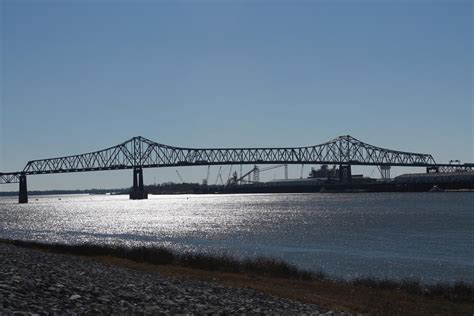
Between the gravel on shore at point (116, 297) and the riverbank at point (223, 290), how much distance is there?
0.03 m

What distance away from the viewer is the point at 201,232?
80125 millimetres

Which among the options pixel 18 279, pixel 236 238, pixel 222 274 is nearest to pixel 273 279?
pixel 222 274

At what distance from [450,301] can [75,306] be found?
1855 centimetres

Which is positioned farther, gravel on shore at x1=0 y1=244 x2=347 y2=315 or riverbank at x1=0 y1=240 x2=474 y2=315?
riverbank at x1=0 y1=240 x2=474 y2=315

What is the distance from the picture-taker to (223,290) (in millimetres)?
24797

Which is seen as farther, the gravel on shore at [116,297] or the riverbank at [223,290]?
the riverbank at [223,290]

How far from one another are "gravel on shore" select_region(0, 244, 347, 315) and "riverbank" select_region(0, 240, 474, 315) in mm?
32

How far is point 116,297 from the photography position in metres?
19.2

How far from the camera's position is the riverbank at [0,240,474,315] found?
61.1 ft

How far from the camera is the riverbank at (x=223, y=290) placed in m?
18.6

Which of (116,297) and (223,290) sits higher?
(116,297)

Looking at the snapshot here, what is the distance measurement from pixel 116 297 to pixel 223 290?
6630mm

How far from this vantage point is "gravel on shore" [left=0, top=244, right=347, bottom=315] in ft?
53.2

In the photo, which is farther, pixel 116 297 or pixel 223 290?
pixel 223 290
